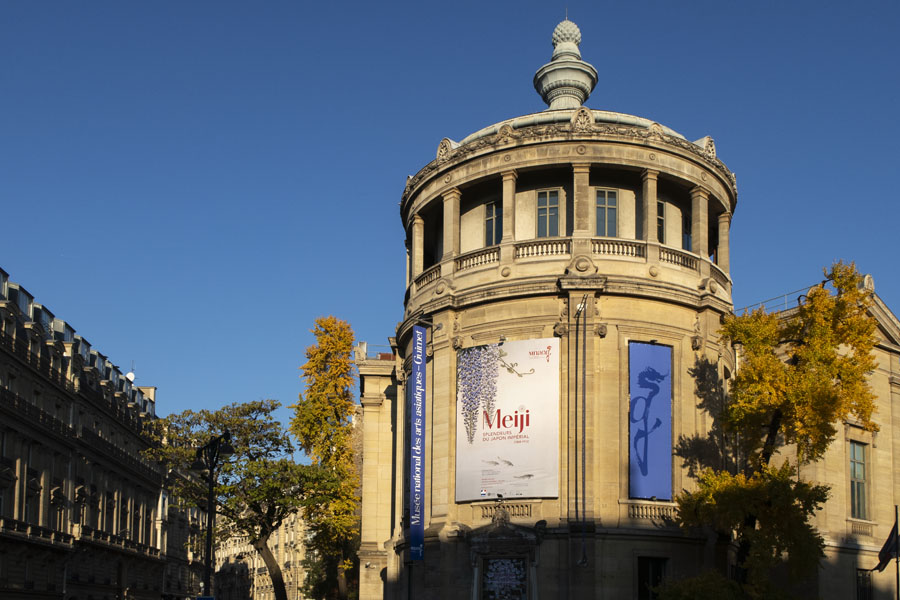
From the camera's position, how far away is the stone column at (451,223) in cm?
4047

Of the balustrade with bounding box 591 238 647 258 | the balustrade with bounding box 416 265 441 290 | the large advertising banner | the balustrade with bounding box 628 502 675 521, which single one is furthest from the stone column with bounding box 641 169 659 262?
the balustrade with bounding box 628 502 675 521

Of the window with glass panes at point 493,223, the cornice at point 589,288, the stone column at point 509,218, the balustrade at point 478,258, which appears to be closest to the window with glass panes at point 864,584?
the cornice at point 589,288

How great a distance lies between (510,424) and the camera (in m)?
36.8

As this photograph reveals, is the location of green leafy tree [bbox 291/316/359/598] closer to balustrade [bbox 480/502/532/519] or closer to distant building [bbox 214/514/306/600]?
balustrade [bbox 480/502/532/519]

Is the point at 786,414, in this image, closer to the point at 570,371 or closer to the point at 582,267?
the point at 570,371

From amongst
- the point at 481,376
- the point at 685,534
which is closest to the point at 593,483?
the point at 685,534

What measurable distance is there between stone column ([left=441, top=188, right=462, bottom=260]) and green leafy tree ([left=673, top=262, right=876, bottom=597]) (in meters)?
11.5

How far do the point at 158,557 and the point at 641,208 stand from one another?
7343 cm

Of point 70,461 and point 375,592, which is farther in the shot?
point 70,461

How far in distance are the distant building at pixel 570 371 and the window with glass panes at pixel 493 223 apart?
8cm

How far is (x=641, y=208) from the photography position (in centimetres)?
3981

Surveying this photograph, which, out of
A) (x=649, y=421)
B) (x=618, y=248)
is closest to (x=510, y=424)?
(x=649, y=421)

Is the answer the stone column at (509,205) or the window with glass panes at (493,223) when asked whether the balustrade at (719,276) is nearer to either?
the stone column at (509,205)

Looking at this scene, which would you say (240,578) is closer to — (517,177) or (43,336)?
A: (43,336)
